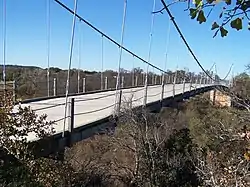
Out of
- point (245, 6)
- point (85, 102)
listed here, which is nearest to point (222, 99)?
point (85, 102)

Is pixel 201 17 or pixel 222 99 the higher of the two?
pixel 201 17

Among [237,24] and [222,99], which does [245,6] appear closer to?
[237,24]

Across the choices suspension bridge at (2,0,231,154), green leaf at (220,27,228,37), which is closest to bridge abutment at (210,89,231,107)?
suspension bridge at (2,0,231,154)

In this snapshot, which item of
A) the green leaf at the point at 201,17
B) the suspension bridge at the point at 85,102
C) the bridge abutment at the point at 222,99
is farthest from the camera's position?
the bridge abutment at the point at 222,99

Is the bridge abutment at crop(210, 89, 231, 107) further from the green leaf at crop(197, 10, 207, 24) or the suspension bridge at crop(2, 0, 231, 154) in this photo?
the green leaf at crop(197, 10, 207, 24)

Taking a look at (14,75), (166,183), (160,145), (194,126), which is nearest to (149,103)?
(14,75)

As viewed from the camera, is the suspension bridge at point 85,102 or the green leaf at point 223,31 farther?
the suspension bridge at point 85,102

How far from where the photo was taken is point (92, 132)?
6734 millimetres

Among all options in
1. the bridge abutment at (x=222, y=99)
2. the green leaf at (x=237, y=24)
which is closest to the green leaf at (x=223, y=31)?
the green leaf at (x=237, y=24)

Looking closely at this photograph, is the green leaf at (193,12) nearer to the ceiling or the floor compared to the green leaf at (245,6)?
nearer to the floor

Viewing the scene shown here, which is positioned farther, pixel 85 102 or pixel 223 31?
pixel 85 102

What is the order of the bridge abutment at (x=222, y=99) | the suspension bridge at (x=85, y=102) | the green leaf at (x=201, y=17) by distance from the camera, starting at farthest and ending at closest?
1. the bridge abutment at (x=222, y=99)
2. the suspension bridge at (x=85, y=102)
3. the green leaf at (x=201, y=17)

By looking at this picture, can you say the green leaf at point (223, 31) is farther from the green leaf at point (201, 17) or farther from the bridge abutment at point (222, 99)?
the bridge abutment at point (222, 99)

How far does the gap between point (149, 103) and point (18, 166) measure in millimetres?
6526
